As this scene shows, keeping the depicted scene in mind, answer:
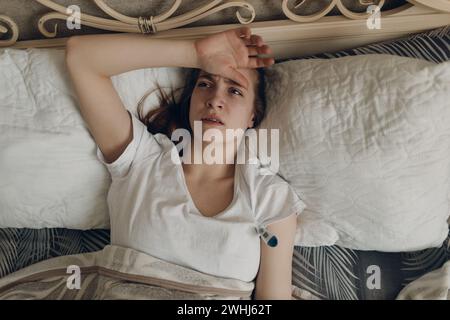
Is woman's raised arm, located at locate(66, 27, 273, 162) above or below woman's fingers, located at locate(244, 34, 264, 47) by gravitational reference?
below

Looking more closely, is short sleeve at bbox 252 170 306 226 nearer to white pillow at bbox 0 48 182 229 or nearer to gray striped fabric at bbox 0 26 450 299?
gray striped fabric at bbox 0 26 450 299

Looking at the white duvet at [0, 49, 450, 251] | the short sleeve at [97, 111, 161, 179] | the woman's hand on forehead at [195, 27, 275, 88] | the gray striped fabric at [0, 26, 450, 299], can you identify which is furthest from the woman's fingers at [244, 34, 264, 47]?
the short sleeve at [97, 111, 161, 179]

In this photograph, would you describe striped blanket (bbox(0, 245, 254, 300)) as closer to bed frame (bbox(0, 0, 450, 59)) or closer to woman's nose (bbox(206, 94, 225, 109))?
woman's nose (bbox(206, 94, 225, 109))

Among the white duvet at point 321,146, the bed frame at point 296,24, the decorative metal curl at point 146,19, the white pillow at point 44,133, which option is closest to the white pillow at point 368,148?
the white duvet at point 321,146

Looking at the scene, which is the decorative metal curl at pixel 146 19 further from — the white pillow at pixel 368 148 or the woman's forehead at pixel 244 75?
the white pillow at pixel 368 148

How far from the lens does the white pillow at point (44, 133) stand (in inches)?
36.9

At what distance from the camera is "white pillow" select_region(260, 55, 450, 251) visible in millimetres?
826

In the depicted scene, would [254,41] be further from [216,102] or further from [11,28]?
[11,28]

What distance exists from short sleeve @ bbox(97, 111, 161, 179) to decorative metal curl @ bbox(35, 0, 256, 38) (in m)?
0.24

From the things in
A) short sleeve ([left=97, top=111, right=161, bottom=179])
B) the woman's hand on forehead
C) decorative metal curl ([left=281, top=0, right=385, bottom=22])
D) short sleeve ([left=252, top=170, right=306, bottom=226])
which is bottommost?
short sleeve ([left=252, top=170, right=306, bottom=226])

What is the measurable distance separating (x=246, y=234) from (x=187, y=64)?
0.44 m

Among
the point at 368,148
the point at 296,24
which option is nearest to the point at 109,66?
the point at 296,24

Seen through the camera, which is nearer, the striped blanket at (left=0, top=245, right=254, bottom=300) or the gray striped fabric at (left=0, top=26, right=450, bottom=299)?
the striped blanket at (left=0, top=245, right=254, bottom=300)

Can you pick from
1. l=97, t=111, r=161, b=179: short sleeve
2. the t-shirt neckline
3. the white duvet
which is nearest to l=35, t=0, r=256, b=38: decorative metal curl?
the white duvet
